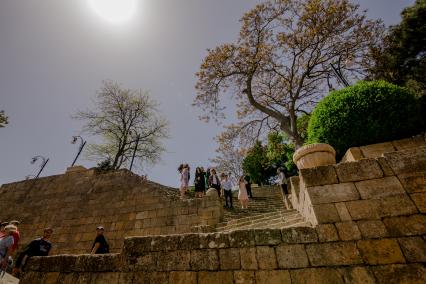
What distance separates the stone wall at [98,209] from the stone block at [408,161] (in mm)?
5014

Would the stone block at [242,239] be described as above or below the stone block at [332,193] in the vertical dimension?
below

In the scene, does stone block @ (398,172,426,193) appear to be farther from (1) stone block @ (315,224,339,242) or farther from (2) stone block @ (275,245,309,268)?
(2) stone block @ (275,245,309,268)

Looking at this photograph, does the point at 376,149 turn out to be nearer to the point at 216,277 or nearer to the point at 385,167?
the point at 385,167

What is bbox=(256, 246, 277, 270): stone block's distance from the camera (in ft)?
10.8

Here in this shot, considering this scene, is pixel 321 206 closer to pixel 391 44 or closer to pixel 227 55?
pixel 227 55

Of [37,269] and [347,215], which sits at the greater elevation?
[347,215]

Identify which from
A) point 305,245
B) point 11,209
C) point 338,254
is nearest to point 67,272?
point 305,245

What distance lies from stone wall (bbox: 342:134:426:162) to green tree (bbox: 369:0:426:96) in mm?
9546

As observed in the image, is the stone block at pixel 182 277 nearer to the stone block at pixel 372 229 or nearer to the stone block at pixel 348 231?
the stone block at pixel 348 231

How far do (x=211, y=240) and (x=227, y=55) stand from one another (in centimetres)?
1198

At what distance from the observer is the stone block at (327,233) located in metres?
3.26

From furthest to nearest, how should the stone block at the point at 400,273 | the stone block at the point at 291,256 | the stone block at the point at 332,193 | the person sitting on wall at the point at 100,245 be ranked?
the person sitting on wall at the point at 100,245 < the stone block at the point at 332,193 < the stone block at the point at 291,256 < the stone block at the point at 400,273

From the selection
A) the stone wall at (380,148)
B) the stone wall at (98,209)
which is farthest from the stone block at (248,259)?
the stone wall at (98,209)

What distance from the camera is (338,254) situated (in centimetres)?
314
